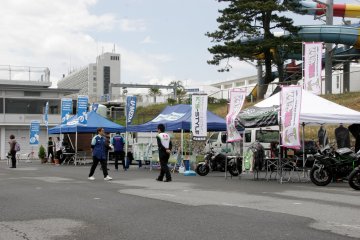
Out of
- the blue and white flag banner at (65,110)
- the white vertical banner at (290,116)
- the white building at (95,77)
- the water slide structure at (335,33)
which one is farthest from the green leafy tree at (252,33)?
A: the white building at (95,77)

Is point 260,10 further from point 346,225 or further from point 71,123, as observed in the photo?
point 346,225

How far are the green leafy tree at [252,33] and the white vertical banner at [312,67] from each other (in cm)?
916

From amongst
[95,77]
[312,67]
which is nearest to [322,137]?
[312,67]

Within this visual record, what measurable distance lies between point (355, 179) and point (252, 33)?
86.0 ft

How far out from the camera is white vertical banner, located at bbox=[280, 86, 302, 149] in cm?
1531

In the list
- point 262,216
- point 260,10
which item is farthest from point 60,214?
point 260,10

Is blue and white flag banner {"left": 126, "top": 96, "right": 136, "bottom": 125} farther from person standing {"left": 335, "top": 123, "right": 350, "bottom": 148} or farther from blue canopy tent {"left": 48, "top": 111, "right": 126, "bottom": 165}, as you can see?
person standing {"left": 335, "top": 123, "right": 350, "bottom": 148}

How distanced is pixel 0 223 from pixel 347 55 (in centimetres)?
3927

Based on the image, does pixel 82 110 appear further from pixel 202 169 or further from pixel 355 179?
pixel 355 179

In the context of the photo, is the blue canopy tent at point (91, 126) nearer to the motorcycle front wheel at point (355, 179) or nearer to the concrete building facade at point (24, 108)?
the motorcycle front wheel at point (355, 179)

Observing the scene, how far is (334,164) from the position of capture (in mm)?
14641

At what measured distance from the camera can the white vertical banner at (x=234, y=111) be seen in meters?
17.5

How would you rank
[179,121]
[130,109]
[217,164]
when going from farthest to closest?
[130,109] < [179,121] < [217,164]

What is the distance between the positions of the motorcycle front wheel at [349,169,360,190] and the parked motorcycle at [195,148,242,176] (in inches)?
224
